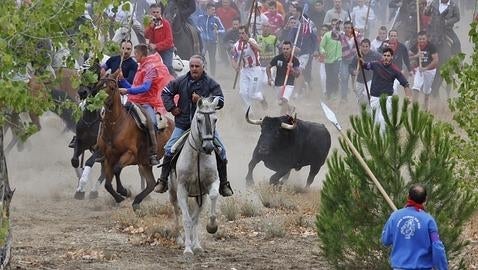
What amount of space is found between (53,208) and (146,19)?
27.8ft

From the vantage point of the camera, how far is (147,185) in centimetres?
2038

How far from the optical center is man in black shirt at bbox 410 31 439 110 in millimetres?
31688

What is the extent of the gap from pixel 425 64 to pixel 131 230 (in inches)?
605

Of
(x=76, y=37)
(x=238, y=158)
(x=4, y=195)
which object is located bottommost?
(x=238, y=158)

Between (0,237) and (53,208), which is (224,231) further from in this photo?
(0,237)

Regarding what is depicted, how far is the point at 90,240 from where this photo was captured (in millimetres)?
17422

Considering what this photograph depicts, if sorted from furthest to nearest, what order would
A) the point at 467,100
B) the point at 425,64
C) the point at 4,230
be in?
1. the point at 425,64
2. the point at 467,100
3. the point at 4,230

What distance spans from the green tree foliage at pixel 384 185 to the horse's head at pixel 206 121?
228 centimetres

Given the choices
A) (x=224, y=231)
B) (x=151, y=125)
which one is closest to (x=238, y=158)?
(x=151, y=125)

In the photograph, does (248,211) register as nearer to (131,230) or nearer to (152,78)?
(131,230)

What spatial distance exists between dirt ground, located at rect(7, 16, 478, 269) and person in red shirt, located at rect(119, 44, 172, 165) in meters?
1.08

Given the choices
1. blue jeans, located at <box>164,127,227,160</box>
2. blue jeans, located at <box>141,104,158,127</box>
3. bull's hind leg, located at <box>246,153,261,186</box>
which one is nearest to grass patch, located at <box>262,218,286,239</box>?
blue jeans, located at <box>164,127,227,160</box>

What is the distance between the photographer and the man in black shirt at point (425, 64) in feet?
104

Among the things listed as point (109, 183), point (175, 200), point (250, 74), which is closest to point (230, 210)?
point (109, 183)
